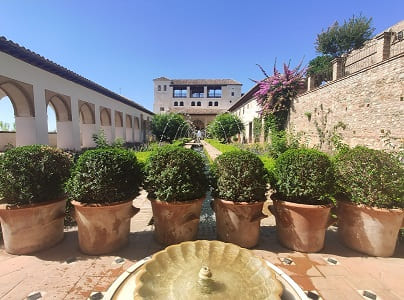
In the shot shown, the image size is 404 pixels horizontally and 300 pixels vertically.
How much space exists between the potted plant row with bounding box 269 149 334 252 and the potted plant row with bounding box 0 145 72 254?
10.8ft

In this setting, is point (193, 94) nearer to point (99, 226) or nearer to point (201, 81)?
point (201, 81)

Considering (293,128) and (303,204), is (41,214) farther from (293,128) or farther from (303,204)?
(293,128)

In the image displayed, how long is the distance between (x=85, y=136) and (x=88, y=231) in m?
14.1

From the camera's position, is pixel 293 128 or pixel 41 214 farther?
pixel 293 128

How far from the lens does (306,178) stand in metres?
2.89

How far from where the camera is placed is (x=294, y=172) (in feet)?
9.66

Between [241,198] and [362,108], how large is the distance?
8602 millimetres

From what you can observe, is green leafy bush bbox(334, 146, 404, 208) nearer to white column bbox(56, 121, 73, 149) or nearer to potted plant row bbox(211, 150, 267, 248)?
potted plant row bbox(211, 150, 267, 248)

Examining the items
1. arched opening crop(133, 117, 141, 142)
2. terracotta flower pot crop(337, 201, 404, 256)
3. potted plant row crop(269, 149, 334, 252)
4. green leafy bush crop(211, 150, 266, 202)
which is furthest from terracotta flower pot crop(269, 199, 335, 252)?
arched opening crop(133, 117, 141, 142)

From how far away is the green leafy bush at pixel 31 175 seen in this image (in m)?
2.79

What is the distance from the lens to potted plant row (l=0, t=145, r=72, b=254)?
278 centimetres

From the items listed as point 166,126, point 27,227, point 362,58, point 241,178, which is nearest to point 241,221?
point 241,178

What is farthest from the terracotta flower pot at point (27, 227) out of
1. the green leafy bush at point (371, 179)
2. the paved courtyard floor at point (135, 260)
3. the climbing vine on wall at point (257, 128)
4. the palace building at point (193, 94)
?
the palace building at point (193, 94)

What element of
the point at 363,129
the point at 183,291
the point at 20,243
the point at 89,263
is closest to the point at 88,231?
the point at 89,263
